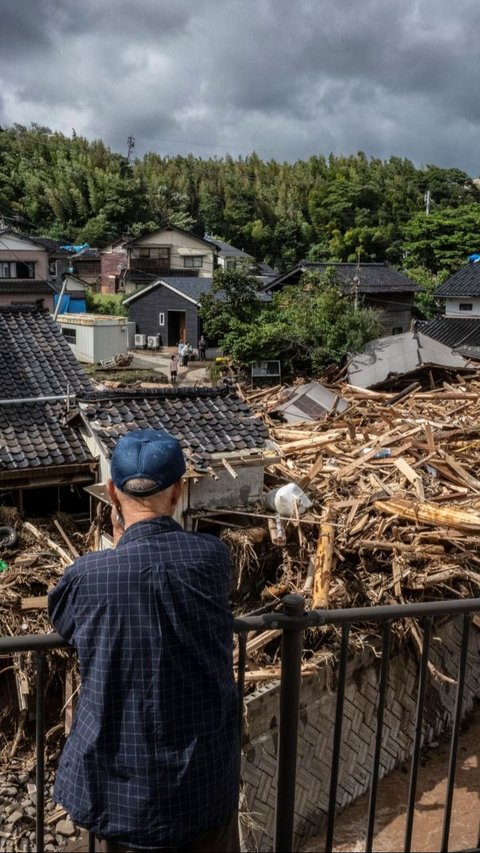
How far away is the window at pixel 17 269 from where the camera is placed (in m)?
35.2

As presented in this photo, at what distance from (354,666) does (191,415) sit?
4997 millimetres

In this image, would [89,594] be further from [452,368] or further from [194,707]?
[452,368]

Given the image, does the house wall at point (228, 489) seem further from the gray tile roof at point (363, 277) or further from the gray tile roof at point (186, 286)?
the gray tile roof at point (186, 286)

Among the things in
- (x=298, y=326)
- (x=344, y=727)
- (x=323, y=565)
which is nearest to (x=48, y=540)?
(x=323, y=565)

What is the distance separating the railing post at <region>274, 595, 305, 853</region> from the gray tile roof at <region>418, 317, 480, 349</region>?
25.9 meters

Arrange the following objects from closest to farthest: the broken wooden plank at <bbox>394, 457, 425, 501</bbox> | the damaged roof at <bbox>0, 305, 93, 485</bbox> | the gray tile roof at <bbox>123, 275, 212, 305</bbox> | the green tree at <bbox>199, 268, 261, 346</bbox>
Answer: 1. the damaged roof at <bbox>0, 305, 93, 485</bbox>
2. the broken wooden plank at <bbox>394, 457, 425, 501</bbox>
3. the green tree at <bbox>199, 268, 261, 346</bbox>
4. the gray tile roof at <bbox>123, 275, 212, 305</bbox>

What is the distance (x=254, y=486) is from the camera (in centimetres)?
1117

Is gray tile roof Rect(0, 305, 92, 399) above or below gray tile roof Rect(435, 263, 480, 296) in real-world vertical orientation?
below

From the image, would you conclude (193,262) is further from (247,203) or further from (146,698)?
(146,698)

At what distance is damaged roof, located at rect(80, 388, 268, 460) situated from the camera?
1116 centimetres

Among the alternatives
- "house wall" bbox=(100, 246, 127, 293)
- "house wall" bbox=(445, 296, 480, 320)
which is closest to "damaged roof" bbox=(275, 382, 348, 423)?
"house wall" bbox=(445, 296, 480, 320)

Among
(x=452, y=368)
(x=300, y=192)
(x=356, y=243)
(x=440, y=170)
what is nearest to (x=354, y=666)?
(x=452, y=368)

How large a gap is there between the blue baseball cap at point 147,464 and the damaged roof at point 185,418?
863 centimetres

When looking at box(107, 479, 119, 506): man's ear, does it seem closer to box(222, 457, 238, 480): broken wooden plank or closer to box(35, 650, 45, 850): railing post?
box(35, 650, 45, 850): railing post
